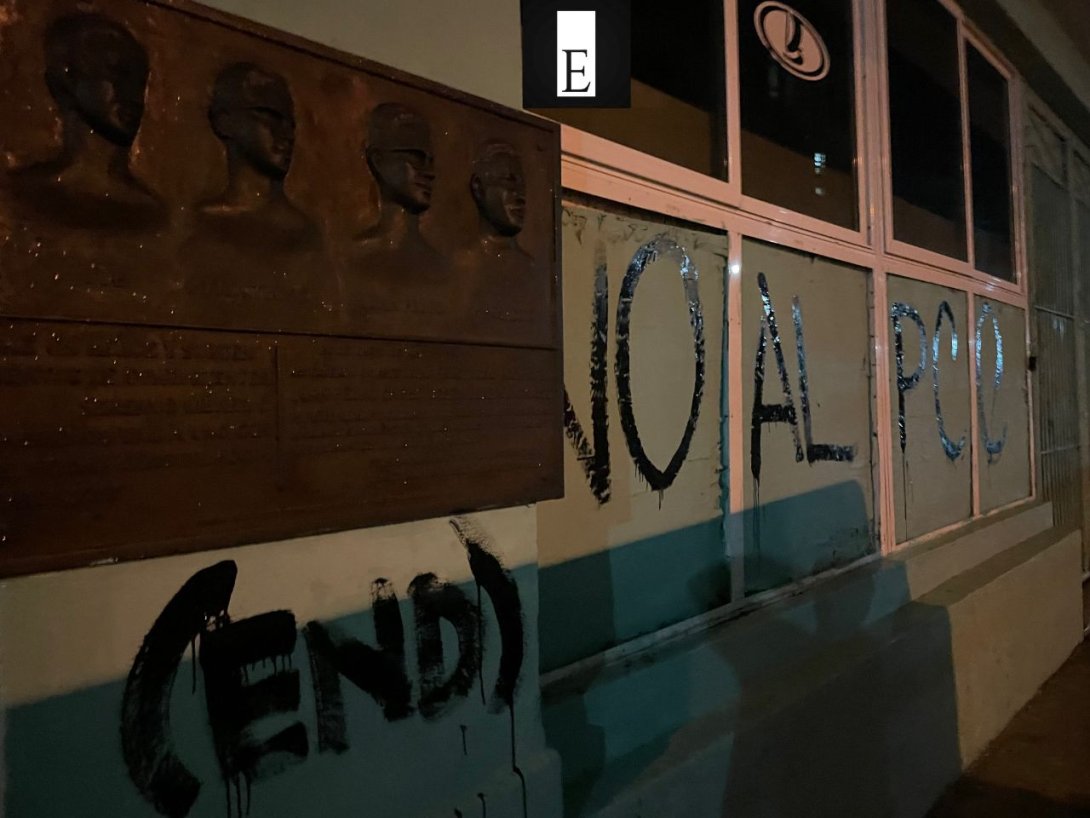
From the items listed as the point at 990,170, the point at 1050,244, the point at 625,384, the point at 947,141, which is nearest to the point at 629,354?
the point at 625,384

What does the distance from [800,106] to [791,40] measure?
295 millimetres

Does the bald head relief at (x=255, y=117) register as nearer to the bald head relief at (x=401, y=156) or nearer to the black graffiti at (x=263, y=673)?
the bald head relief at (x=401, y=156)

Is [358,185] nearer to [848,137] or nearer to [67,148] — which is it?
[67,148]

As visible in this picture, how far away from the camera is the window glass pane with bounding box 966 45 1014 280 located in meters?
5.07

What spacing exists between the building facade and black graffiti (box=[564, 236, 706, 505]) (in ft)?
0.04

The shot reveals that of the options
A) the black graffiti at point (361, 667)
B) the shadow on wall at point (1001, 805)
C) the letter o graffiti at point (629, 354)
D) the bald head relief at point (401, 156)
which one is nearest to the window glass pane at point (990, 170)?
the shadow on wall at point (1001, 805)

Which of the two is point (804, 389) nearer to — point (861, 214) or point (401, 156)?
point (861, 214)

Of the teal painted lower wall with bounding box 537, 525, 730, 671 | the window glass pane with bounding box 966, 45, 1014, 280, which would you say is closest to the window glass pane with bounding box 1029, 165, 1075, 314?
the window glass pane with bounding box 966, 45, 1014, 280

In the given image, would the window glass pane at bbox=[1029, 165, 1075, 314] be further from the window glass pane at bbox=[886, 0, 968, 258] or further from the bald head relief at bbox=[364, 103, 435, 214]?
the bald head relief at bbox=[364, 103, 435, 214]

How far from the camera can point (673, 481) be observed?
2.53m

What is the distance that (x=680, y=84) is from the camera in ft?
9.40

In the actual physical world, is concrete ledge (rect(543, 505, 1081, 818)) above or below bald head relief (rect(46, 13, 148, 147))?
below

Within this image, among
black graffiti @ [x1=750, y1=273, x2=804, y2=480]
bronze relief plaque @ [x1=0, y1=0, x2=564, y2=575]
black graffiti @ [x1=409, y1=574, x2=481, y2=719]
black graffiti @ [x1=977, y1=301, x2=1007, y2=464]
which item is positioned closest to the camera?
bronze relief plaque @ [x1=0, y1=0, x2=564, y2=575]

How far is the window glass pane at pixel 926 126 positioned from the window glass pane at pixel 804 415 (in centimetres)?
107
